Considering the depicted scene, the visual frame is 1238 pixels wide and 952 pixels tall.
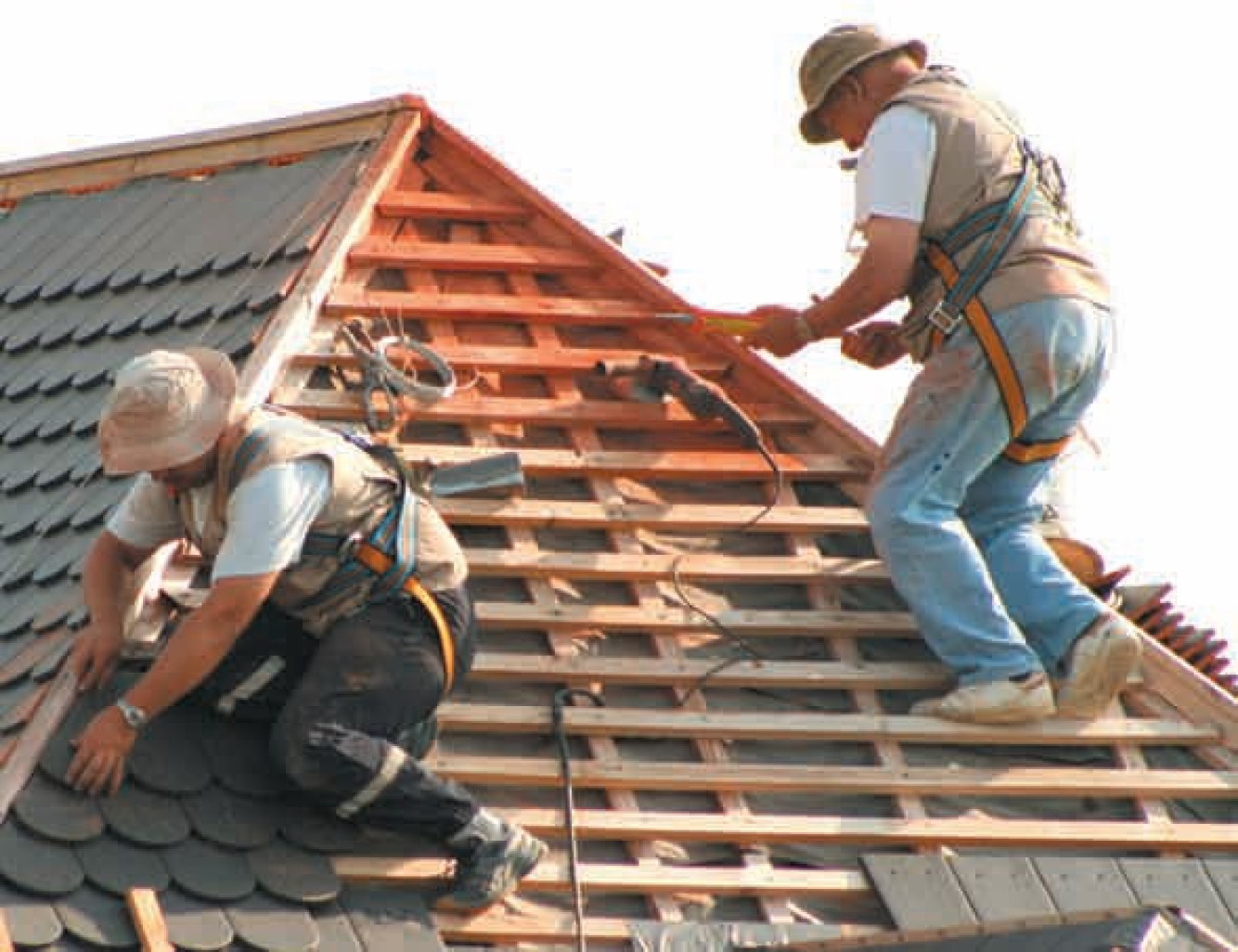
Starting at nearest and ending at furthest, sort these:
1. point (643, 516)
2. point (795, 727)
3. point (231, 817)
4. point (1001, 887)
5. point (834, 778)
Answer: point (231, 817)
point (1001, 887)
point (834, 778)
point (795, 727)
point (643, 516)

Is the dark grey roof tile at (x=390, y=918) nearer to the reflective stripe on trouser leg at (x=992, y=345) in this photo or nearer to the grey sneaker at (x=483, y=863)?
the grey sneaker at (x=483, y=863)

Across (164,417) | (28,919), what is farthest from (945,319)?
(28,919)

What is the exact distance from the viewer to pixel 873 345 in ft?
25.3

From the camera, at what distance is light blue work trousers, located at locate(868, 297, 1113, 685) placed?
699cm

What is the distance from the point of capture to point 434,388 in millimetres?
7328

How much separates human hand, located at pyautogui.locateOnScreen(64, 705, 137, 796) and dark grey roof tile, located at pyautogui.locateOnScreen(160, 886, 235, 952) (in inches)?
11.6

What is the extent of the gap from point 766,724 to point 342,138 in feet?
8.63

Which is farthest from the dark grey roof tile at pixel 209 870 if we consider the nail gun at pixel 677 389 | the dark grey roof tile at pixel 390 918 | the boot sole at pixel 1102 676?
the boot sole at pixel 1102 676

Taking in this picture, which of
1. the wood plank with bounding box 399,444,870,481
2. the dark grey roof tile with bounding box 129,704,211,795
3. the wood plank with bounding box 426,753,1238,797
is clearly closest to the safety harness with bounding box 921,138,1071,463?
the wood plank with bounding box 399,444,870,481

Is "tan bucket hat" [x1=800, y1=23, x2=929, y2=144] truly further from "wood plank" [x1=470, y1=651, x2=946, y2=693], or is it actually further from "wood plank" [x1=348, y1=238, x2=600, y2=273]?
"wood plank" [x1=470, y1=651, x2=946, y2=693]

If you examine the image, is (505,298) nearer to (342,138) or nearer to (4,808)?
(342,138)

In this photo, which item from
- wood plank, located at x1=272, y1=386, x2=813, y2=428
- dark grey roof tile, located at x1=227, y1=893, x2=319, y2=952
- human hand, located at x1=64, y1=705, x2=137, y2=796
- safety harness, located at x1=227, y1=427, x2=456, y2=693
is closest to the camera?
dark grey roof tile, located at x1=227, y1=893, x2=319, y2=952

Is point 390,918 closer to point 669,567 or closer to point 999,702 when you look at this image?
point 669,567

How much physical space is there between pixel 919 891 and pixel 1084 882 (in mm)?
432
